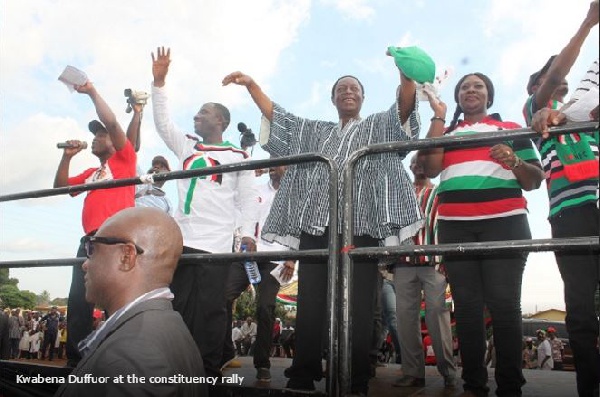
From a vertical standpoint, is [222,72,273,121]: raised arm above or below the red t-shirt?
above

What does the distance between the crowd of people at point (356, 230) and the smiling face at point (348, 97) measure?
10 mm

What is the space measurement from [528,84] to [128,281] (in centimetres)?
251

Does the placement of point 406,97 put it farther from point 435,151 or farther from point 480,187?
point 480,187

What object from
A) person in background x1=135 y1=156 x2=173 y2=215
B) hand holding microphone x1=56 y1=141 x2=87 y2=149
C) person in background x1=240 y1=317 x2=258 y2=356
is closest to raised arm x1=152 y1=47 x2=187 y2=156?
person in background x1=135 y1=156 x2=173 y2=215

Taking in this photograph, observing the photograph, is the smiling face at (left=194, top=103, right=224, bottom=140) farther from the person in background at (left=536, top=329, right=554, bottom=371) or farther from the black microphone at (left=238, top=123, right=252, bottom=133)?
the person in background at (left=536, top=329, right=554, bottom=371)

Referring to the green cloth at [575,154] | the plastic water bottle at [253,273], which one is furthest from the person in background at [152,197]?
the green cloth at [575,154]

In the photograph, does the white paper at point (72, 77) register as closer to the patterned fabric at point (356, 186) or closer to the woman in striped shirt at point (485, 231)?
the patterned fabric at point (356, 186)

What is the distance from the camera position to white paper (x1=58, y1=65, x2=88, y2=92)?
3.89 meters

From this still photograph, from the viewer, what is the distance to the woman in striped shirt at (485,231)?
2.67m

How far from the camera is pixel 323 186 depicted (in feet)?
9.81

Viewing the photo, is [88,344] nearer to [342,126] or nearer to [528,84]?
[342,126]

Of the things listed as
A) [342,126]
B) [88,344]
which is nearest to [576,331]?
[342,126]

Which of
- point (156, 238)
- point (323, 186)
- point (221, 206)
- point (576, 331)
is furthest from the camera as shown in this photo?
point (221, 206)

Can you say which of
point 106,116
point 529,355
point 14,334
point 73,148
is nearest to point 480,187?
point 106,116
